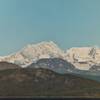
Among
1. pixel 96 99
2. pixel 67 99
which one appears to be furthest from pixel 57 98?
pixel 96 99

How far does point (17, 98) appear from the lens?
36.8ft

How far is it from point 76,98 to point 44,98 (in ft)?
2.74

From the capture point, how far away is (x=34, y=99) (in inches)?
437

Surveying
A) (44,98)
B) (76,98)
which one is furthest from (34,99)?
(76,98)

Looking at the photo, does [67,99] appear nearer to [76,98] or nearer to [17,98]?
[76,98]

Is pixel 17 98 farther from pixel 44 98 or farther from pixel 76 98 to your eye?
pixel 76 98

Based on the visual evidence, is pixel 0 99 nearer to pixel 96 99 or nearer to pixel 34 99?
pixel 34 99

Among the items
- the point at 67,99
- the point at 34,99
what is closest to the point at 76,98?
the point at 67,99

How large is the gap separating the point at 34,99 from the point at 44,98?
0.88 ft

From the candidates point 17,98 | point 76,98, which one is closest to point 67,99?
point 76,98

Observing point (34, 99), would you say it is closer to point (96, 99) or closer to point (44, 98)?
point (44, 98)

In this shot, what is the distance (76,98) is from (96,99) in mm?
527

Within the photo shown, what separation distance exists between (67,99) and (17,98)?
1333 mm

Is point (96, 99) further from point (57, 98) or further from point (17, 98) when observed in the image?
point (17, 98)
